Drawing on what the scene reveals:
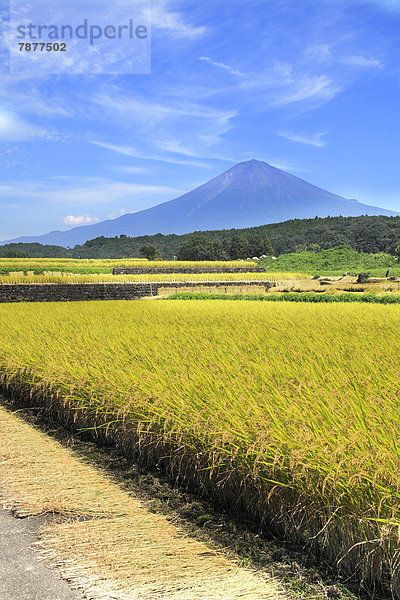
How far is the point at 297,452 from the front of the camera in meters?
2.80

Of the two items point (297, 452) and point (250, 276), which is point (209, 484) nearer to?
point (297, 452)

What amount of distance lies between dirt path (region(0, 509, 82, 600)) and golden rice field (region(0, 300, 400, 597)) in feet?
3.35

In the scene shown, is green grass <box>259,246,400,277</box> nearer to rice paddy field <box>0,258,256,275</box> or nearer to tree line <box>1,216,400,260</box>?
rice paddy field <box>0,258,256,275</box>

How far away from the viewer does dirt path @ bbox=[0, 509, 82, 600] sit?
246 centimetres

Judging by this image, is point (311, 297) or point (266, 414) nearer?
point (266, 414)

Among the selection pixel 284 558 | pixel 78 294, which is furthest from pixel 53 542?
pixel 78 294

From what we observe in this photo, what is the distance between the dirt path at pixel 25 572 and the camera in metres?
2.46

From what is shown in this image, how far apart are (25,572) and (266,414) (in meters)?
1.68

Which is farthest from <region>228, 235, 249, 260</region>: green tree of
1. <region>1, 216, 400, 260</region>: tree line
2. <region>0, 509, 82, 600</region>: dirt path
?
<region>0, 509, 82, 600</region>: dirt path

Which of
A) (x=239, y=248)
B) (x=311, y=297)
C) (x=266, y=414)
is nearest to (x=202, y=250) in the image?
(x=239, y=248)

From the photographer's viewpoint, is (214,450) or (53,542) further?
(214,450)

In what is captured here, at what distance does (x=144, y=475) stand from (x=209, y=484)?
64 cm

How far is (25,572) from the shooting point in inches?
104

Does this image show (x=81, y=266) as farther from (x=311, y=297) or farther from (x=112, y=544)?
(x=112, y=544)
